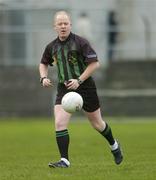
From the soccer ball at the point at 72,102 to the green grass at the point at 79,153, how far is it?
2.86 ft

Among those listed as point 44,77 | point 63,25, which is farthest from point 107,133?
point 63,25

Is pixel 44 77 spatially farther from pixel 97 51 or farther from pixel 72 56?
pixel 97 51

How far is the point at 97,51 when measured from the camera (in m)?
31.1

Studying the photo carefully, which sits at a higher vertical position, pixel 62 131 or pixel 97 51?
pixel 62 131

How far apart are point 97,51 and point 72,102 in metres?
20.0

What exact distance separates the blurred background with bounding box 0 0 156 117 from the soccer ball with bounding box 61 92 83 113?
1755 centimetres

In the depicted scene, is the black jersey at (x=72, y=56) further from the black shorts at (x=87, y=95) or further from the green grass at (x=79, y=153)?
the green grass at (x=79, y=153)

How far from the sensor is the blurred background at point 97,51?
29.5 meters

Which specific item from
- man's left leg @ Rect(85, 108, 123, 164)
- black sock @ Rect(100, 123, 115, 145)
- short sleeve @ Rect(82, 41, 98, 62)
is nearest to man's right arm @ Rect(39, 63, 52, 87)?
short sleeve @ Rect(82, 41, 98, 62)

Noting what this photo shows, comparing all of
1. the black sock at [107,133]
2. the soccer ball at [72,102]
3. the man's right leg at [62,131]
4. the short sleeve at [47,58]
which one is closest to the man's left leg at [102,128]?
the black sock at [107,133]

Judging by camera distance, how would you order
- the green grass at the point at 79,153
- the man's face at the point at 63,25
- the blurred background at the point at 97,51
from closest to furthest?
the green grass at the point at 79,153 < the man's face at the point at 63,25 < the blurred background at the point at 97,51

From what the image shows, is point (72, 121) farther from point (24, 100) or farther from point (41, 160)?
point (41, 160)

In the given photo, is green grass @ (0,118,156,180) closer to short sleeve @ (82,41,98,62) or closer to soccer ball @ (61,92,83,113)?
soccer ball @ (61,92,83,113)

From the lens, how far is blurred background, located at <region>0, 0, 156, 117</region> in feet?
96.6
